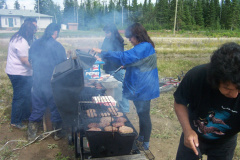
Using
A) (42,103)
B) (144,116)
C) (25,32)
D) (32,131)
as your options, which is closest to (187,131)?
(144,116)

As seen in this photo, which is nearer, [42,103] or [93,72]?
[42,103]

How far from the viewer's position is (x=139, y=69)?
9.94 feet

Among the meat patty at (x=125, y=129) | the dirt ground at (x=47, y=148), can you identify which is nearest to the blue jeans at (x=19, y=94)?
the dirt ground at (x=47, y=148)

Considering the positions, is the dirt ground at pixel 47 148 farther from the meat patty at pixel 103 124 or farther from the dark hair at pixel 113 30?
the dark hair at pixel 113 30

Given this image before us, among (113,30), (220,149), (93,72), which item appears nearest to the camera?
(220,149)

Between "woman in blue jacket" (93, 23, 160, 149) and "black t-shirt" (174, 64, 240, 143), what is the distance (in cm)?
126

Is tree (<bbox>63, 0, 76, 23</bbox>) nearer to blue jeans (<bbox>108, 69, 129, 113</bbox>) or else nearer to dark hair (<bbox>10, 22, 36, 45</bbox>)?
dark hair (<bbox>10, 22, 36, 45</bbox>)

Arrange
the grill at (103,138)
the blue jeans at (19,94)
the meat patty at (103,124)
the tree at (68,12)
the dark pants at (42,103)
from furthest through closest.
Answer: the tree at (68,12)
the blue jeans at (19,94)
the dark pants at (42,103)
the meat patty at (103,124)
the grill at (103,138)

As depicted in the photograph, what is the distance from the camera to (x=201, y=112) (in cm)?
176

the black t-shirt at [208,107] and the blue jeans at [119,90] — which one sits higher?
the black t-shirt at [208,107]

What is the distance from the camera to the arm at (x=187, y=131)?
5.47 ft

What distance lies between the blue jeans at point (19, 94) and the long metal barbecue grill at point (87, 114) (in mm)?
1339

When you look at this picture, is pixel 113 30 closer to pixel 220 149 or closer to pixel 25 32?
pixel 25 32

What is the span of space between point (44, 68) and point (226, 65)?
3026 millimetres
